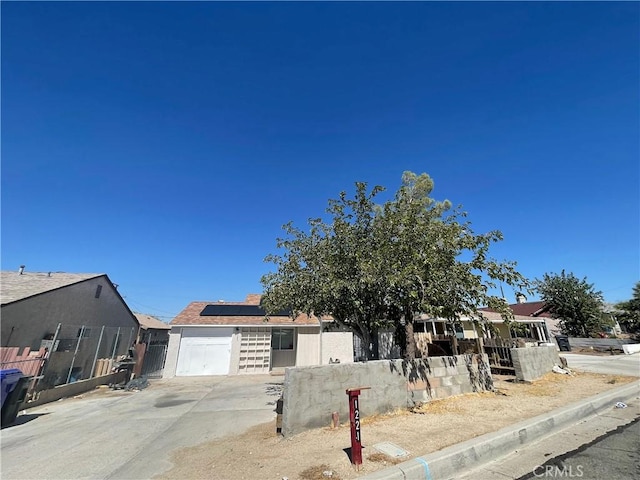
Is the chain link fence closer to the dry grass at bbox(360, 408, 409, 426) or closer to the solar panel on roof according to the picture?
the solar panel on roof

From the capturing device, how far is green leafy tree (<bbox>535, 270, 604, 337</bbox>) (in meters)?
24.7

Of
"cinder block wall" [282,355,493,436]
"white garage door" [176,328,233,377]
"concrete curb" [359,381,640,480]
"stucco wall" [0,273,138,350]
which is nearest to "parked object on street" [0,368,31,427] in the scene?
"stucco wall" [0,273,138,350]

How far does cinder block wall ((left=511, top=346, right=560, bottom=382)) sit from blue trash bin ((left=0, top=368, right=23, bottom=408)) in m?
14.9

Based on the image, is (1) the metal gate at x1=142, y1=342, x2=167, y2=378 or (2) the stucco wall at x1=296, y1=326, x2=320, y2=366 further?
(2) the stucco wall at x1=296, y1=326, x2=320, y2=366

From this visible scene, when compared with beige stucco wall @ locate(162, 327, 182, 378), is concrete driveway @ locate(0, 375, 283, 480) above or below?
below

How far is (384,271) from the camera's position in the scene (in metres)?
7.02

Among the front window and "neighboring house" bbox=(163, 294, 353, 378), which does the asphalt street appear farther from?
the front window

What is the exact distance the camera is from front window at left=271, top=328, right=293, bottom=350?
18.0 m

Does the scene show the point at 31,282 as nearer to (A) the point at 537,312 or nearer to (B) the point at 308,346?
(B) the point at 308,346

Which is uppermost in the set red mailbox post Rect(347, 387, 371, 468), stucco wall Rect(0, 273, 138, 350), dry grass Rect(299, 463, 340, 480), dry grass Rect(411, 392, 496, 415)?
stucco wall Rect(0, 273, 138, 350)

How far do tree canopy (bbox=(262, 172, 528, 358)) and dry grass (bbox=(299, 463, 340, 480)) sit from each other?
372cm

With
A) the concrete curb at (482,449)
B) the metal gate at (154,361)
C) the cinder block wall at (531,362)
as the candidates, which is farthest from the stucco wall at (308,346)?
the concrete curb at (482,449)

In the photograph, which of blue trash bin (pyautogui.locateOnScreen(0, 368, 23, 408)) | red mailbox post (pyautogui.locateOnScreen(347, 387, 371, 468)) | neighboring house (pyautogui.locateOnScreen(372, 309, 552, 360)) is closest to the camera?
red mailbox post (pyautogui.locateOnScreen(347, 387, 371, 468))

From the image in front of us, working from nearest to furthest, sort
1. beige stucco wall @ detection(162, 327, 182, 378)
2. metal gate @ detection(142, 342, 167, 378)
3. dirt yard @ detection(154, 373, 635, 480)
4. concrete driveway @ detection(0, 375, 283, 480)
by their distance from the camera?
dirt yard @ detection(154, 373, 635, 480) < concrete driveway @ detection(0, 375, 283, 480) < metal gate @ detection(142, 342, 167, 378) < beige stucco wall @ detection(162, 327, 182, 378)
